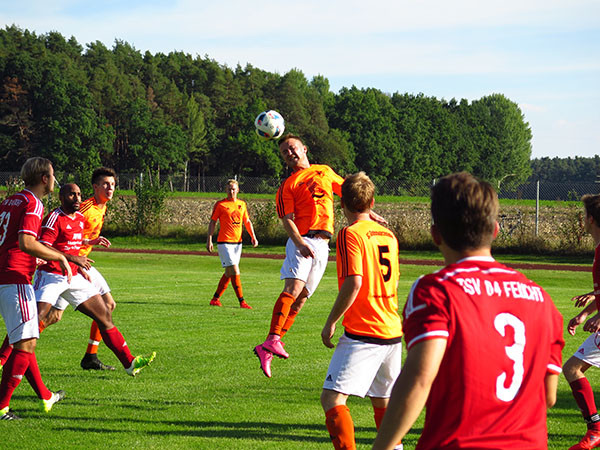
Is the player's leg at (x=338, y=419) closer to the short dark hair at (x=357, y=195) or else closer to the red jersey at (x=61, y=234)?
the short dark hair at (x=357, y=195)

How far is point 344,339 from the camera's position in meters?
4.96

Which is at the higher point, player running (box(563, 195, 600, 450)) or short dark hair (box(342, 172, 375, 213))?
short dark hair (box(342, 172, 375, 213))

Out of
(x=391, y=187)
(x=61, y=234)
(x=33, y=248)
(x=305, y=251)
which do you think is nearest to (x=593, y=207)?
(x=305, y=251)

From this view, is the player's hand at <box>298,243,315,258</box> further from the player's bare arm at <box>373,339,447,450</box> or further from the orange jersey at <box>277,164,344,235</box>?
the player's bare arm at <box>373,339,447,450</box>

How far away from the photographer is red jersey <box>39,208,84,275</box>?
7.79m

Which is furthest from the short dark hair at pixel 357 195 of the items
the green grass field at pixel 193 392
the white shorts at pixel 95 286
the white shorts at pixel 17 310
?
the white shorts at pixel 95 286

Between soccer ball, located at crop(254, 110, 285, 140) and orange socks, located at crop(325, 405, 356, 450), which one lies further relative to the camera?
soccer ball, located at crop(254, 110, 285, 140)

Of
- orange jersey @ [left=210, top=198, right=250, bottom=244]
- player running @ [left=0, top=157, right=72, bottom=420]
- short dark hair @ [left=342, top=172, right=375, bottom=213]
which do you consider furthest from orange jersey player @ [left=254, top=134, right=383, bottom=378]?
orange jersey @ [left=210, top=198, right=250, bottom=244]

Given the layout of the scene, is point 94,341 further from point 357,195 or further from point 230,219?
point 230,219

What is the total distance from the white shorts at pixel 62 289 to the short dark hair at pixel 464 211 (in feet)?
19.0

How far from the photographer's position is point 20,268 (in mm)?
6480

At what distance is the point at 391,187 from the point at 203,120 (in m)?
69.1

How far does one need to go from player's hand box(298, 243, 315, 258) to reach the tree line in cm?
7521

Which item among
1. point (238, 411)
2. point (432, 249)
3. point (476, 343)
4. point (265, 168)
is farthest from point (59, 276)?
point (265, 168)
